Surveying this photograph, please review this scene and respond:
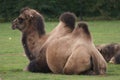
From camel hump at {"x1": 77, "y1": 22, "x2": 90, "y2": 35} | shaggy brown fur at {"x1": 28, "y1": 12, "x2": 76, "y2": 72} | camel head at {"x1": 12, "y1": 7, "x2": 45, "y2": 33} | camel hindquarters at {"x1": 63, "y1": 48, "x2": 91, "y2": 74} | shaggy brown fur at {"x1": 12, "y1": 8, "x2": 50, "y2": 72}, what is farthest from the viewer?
camel head at {"x1": 12, "y1": 7, "x2": 45, "y2": 33}

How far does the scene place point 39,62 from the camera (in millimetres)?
11328

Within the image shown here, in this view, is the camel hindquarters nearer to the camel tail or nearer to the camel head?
the camel tail

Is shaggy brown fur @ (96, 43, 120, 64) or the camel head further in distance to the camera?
shaggy brown fur @ (96, 43, 120, 64)

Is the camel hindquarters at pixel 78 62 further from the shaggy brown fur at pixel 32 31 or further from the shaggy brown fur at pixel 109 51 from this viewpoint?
the shaggy brown fur at pixel 109 51

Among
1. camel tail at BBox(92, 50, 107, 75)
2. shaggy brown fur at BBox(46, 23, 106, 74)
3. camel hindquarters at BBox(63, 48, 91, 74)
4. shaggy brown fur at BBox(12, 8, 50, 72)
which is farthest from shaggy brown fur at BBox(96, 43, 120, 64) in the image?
camel hindquarters at BBox(63, 48, 91, 74)

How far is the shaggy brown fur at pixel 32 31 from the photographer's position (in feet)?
39.2

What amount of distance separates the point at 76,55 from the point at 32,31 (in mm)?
1987

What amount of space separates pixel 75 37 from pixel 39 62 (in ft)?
3.33

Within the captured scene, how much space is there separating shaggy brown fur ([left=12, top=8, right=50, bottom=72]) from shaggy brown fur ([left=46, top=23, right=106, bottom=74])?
0.83 m

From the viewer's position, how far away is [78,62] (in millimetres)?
10617

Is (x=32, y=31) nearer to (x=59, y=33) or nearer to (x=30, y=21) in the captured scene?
(x=30, y=21)

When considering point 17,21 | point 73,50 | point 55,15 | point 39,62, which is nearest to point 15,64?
point 17,21

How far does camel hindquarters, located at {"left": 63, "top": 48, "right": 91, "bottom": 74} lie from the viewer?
415 inches

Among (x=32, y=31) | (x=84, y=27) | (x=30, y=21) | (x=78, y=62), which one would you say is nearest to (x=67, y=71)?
(x=78, y=62)
